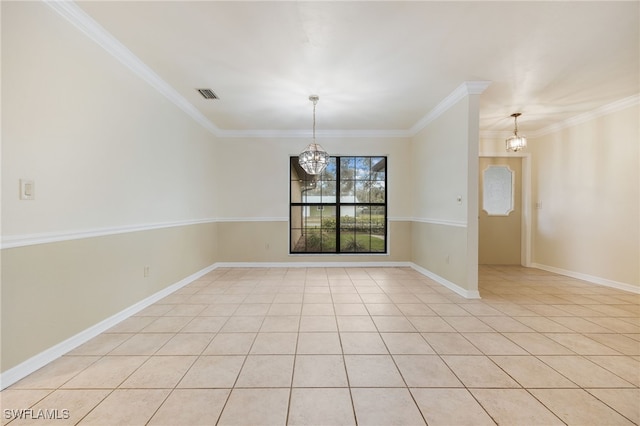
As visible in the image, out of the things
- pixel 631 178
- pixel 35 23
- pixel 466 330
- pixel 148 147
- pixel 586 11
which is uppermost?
pixel 586 11

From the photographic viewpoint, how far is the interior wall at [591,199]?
3.56m

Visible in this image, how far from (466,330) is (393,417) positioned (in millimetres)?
1385

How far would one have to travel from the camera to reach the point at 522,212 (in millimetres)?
5129

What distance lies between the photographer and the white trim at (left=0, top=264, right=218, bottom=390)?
5.35 ft

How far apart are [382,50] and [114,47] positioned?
8.15ft

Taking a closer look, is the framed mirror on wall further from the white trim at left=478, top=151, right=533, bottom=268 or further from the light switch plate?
the light switch plate

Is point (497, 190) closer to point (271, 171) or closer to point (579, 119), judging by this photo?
point (579, 119)

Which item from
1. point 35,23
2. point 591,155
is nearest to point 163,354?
point 35,23

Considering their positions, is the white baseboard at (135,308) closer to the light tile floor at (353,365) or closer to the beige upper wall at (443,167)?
the light tile floor at (353,365)

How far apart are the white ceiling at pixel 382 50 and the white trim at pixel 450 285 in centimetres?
258

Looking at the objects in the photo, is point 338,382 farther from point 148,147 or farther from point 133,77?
point 133,77

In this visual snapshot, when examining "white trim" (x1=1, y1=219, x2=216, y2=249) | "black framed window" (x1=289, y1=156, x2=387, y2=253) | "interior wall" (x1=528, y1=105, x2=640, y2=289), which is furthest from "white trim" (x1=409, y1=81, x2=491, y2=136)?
"white trim" (x1=1, y1=219, x2=216, y2=249)
